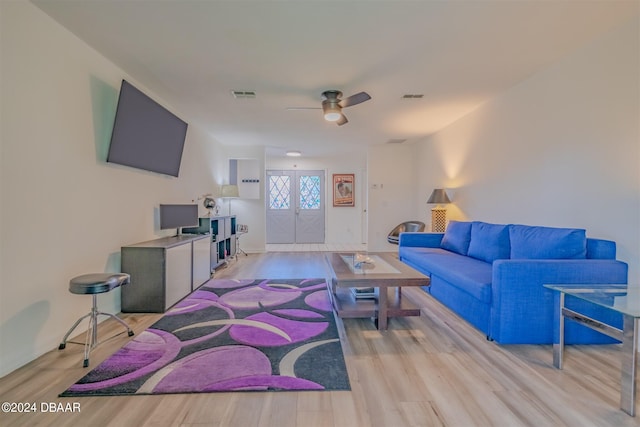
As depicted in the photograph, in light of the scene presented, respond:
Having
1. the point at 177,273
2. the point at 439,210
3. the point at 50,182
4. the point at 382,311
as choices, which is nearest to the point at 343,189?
the point at 439,210

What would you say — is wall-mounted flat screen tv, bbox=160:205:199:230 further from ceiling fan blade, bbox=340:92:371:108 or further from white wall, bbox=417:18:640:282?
white wall, bbox=417:18:640:282

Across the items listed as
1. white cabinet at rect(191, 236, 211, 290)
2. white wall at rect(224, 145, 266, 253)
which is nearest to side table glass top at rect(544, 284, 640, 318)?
white cabinet at rect(191, 236, 211, 290)

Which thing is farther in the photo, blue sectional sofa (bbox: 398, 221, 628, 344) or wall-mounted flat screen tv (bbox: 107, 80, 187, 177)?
wall-mounted flat screen tv (bbox: 107, 80, 187, 177)

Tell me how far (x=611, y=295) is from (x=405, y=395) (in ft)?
4.76

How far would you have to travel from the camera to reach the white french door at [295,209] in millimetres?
8680

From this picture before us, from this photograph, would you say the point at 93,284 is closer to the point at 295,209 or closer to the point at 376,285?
the point at 376,285

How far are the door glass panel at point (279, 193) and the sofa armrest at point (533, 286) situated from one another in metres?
6.86

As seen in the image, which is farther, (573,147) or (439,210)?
(439,210)

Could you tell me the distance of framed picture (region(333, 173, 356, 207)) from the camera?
28.4 feet

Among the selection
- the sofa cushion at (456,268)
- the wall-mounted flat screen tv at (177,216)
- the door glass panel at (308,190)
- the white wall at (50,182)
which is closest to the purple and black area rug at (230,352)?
the white wall at (50,182)

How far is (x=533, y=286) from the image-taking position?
2.27m

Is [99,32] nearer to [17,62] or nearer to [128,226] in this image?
[17,62]

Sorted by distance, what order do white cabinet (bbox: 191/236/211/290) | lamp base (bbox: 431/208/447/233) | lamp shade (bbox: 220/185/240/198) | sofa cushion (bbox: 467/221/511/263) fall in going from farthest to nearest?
lamp shade (bbox: 220/185/240/198), lamp base (bbox: 431/208/447/233), white cabinet (bbox: 191/236/211/290), sofa cushion (bbox: 467/221/511/263)

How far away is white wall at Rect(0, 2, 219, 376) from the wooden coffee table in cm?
221
